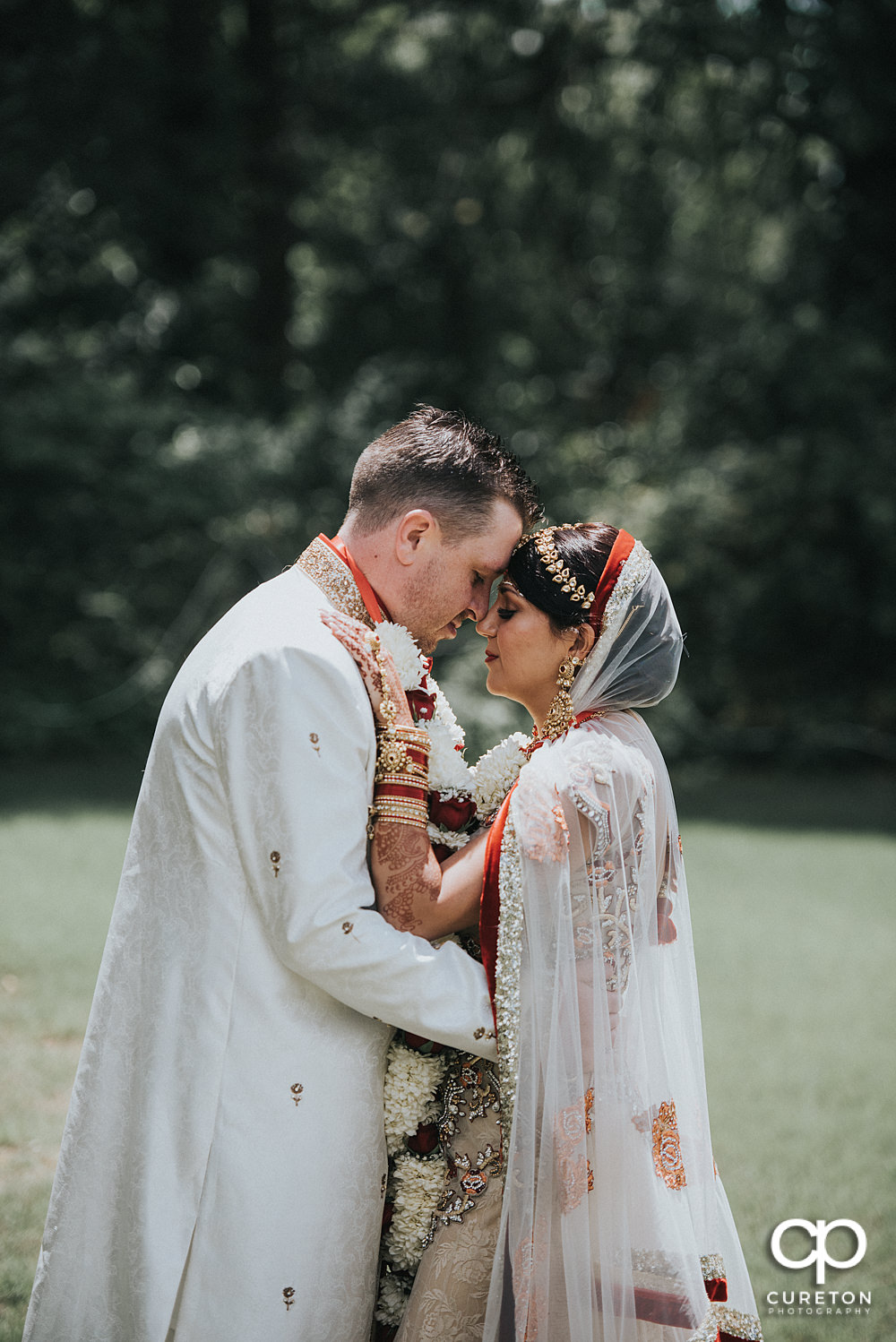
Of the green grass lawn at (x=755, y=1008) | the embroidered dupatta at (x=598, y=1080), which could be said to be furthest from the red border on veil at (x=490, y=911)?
the green grass lawn at (x=755, y=1008)

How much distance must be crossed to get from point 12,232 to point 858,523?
37.0 feet

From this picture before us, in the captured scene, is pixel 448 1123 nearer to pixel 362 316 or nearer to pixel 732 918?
pixel 732 918

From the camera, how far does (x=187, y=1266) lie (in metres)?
2.37

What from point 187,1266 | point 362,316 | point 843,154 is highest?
point 843,154

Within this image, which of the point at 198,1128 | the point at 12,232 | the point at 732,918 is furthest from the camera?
the point at 12,232

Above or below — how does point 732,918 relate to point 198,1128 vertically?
above

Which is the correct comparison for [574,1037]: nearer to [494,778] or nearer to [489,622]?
[494,778]

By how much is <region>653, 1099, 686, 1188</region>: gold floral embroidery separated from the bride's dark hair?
45.6 inches

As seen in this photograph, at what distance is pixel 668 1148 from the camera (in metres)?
2.66

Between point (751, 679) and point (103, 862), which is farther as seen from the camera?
point (751, 679)

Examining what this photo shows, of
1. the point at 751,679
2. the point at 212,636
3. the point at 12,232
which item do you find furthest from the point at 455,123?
the point at 212,636

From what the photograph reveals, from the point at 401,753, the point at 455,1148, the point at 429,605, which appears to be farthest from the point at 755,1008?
the point at 401,753

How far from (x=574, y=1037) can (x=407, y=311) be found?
54.1 ft

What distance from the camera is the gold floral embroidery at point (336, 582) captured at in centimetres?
266
